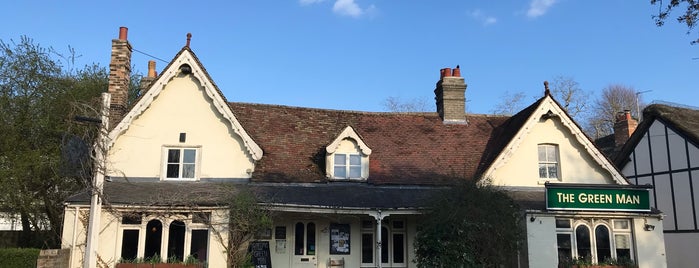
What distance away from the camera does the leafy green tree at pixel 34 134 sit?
60.0ft

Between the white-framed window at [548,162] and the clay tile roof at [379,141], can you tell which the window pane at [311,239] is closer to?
the clay tile roof at [379,141]

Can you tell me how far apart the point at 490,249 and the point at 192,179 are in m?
9.35

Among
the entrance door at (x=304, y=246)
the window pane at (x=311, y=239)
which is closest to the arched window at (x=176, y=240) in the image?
the entrance door at (x=304, y=246)

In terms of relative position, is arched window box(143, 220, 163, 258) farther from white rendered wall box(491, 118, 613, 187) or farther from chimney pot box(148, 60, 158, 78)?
white rendered wall box(491, 118, 613, 187)

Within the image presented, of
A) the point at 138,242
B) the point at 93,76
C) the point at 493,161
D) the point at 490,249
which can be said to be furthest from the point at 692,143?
the point at 93,76

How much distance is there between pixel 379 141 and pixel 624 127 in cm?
1316

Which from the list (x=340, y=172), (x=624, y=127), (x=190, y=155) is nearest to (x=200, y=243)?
(x=190, y=155)

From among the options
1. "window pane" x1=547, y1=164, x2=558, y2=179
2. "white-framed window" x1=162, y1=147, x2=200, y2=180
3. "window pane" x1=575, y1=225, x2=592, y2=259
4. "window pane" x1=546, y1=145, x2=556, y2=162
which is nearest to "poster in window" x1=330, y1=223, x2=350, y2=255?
"white-framed window" x1=162, y1=147, x2=200, y2=180

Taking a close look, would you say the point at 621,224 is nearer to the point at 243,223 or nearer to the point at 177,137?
the point at 243,223

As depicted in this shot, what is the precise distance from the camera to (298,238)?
17062mm

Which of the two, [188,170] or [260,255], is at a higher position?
[188,170]

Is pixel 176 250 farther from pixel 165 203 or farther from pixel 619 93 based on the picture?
pixel 619 93

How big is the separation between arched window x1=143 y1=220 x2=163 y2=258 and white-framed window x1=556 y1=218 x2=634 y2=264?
11927mm

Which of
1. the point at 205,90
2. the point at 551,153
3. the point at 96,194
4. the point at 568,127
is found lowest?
the point at 96,194
